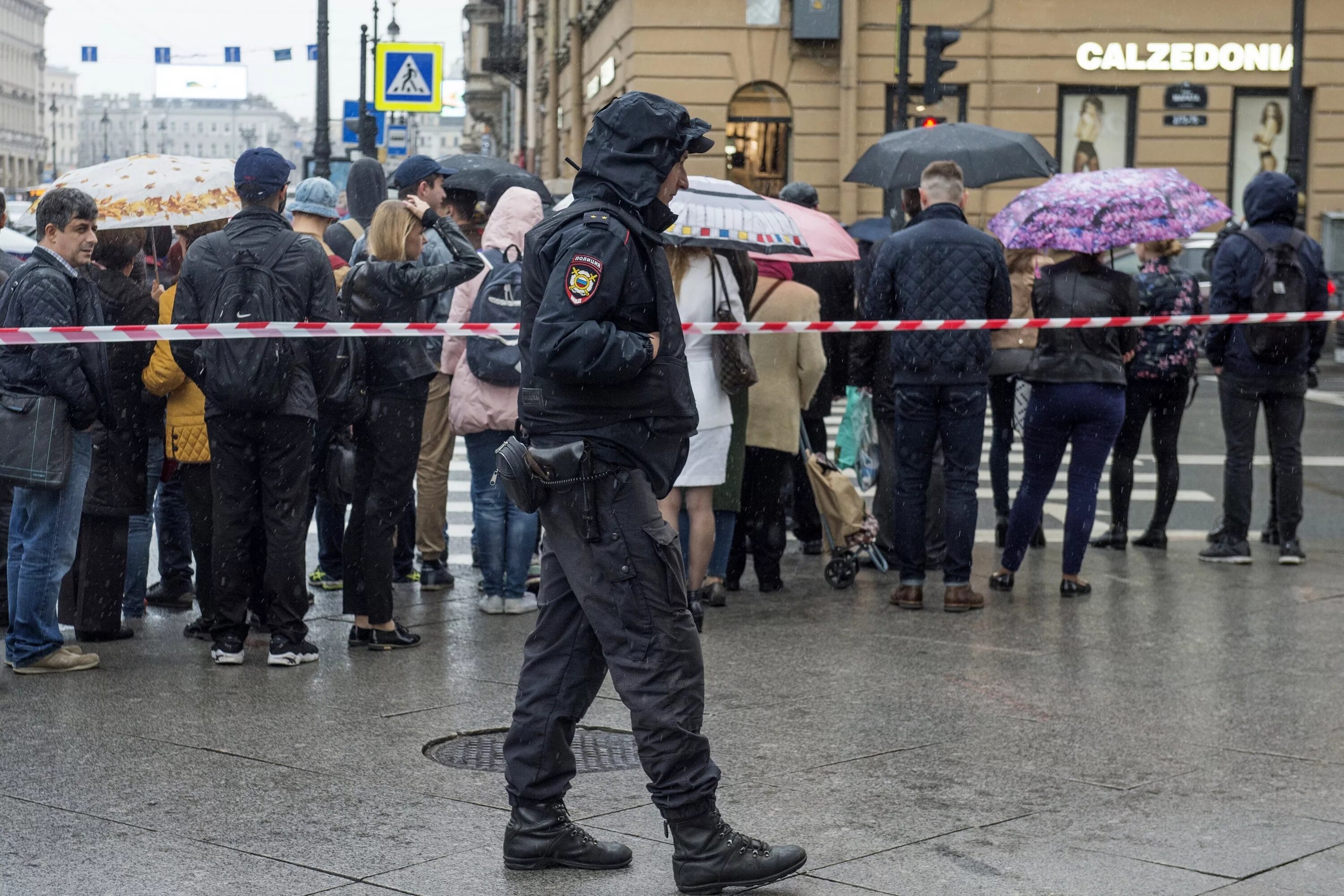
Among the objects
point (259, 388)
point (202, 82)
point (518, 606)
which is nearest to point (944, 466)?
point (518, 606)

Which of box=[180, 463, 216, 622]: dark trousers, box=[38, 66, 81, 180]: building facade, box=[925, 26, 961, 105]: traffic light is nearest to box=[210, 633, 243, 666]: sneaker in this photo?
box=[180, 463, 216, 622]: dark trousers

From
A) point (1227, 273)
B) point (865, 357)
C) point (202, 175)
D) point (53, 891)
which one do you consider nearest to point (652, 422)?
point (53, 891)

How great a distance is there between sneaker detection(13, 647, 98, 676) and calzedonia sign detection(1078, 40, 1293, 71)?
23450mm

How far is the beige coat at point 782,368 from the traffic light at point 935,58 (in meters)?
9.95

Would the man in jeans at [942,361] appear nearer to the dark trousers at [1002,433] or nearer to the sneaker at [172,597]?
the dark trousers at [1002,433]

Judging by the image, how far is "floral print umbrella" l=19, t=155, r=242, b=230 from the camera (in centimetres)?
782

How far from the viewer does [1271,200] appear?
9.77m

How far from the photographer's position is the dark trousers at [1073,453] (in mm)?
8703

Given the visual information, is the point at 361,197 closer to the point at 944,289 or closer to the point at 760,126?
the point at 944,289

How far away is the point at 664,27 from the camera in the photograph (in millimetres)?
27500

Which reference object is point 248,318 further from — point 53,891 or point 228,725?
point 53,891

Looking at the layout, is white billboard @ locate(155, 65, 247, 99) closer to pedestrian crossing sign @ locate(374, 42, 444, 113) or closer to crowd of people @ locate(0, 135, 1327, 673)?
pedestrian crossing sign @ locate(374, 42, 444, 113)

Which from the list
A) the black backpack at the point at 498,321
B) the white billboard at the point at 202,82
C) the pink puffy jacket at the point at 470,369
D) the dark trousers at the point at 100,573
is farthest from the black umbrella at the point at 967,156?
the white billboard at the point at 202,82

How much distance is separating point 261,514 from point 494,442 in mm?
1509
